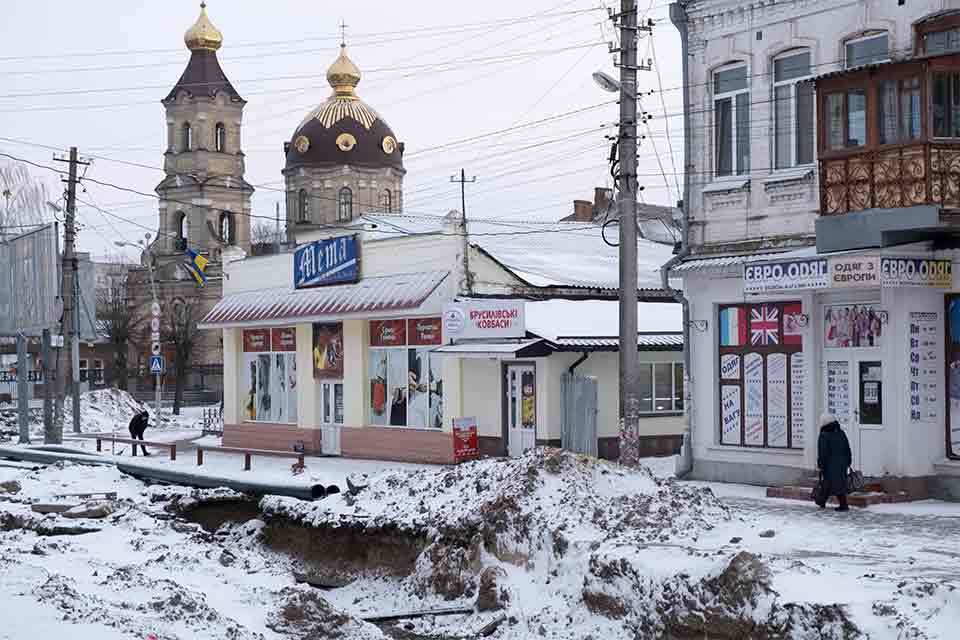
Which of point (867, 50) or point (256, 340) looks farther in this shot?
point (256, 340)

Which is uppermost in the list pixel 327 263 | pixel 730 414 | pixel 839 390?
pixel 327 263

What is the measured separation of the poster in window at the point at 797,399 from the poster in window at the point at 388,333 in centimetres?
1256

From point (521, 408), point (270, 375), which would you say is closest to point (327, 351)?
point (270, 375)

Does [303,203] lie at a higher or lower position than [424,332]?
higher

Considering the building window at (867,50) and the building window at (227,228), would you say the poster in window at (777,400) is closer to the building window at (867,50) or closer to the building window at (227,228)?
the building window at (867,50)

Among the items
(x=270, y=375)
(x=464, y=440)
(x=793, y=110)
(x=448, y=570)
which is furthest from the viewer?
(x=270, y=375)

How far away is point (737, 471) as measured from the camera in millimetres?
22625

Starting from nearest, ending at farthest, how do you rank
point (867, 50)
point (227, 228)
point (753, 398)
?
point (867, 50) → point (753, 398) → point (227, 228)

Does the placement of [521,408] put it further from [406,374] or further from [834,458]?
[834,458]

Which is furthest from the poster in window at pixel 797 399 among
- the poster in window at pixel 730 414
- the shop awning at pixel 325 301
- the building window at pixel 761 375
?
the shop awning at pixel 325 301

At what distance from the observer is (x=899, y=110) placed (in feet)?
62.0

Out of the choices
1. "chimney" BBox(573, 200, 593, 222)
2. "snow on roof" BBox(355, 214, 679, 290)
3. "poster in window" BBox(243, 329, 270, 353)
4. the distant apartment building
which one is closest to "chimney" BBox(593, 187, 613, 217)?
"chimney" BBox(573, 200, 593, 222)

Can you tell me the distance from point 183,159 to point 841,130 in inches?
2620

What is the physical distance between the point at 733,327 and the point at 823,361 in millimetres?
2233
